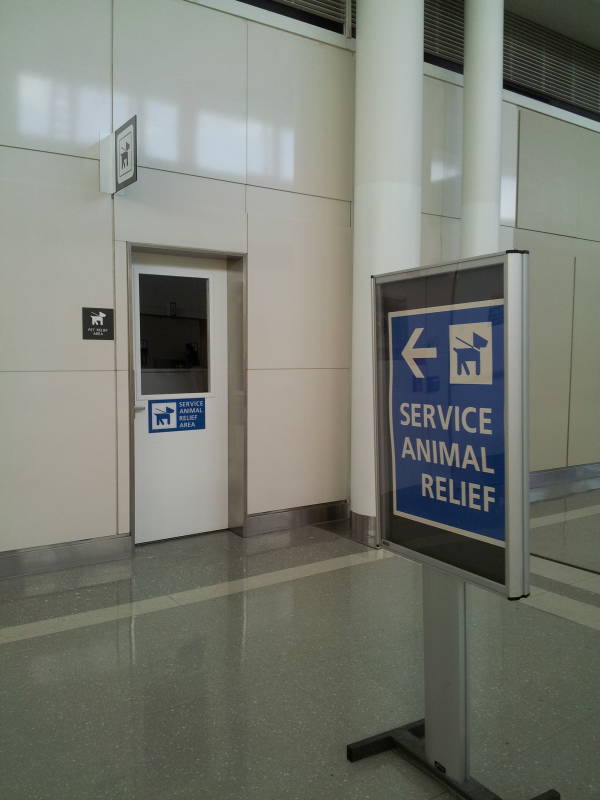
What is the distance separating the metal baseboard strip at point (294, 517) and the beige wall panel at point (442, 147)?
10.1ft

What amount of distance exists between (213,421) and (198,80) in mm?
2773

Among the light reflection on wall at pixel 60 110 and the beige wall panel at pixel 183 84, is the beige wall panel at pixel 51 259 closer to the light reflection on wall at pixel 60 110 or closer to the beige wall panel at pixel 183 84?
the light reflection on wall at pixel 60 110

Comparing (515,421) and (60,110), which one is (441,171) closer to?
(60,110)

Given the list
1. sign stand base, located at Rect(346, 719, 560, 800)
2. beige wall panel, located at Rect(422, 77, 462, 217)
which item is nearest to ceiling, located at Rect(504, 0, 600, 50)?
beige wall panel, located at Rect(422, 77, 462, 217)

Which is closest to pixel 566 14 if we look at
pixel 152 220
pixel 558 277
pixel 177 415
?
pixel 558 277

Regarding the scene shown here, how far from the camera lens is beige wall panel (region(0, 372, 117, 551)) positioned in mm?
4449

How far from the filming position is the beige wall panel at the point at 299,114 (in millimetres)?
5324

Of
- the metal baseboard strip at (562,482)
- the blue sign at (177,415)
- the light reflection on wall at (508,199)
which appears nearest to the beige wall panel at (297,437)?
the blue sign at (177,415)

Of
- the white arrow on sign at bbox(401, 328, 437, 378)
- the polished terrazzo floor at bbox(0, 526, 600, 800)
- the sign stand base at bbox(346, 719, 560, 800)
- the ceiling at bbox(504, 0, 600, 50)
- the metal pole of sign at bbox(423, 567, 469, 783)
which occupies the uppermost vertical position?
the ceiling at bbox(504, 0, 600, 50)

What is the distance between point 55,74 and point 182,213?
126 centimetres

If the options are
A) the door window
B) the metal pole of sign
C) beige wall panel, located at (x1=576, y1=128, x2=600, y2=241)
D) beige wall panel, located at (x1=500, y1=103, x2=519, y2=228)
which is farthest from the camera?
beige wall panel, located at (x1=500, y1=103, x2=519, y2=228)

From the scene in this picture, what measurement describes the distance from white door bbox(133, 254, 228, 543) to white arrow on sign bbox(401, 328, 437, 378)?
328cm

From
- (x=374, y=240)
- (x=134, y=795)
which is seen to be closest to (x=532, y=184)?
(x=374, y=240)

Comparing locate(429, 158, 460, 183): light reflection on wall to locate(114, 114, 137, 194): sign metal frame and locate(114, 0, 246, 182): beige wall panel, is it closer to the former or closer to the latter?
locate(114, 0, 246, 182): beige wall panel
